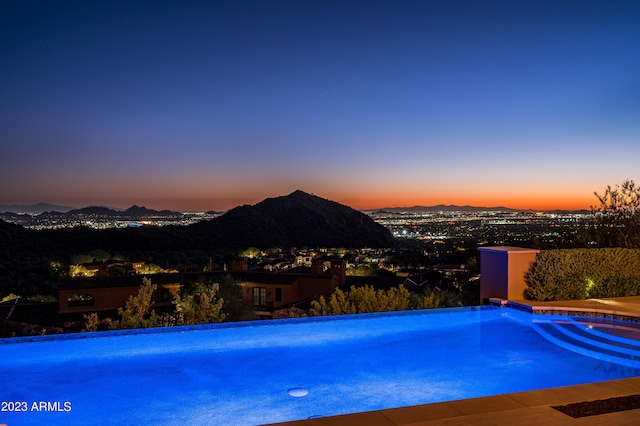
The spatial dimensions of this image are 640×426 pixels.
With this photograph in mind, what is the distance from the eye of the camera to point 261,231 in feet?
169

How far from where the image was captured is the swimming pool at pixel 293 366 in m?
4.61

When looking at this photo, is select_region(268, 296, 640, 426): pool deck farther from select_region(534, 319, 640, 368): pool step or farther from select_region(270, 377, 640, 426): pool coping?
select_region(534, 319, 640, 368): pool step

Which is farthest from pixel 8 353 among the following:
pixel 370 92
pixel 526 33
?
pixel 370 92

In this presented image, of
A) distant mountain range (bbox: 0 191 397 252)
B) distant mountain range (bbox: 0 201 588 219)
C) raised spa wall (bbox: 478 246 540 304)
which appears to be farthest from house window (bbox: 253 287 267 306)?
raised spa wall (bbox: 478 246 540 304)

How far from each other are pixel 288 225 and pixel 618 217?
138ft

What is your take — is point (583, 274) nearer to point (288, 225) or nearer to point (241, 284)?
point (241, 284)

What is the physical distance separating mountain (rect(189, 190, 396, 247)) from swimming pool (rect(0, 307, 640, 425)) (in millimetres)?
42125

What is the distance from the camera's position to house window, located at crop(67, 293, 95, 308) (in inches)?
1088

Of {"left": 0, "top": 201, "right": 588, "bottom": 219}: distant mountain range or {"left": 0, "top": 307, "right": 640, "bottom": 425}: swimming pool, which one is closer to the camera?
{"left": 0, "top": 307, "right": 640, "bottom": 425}: swimming pool

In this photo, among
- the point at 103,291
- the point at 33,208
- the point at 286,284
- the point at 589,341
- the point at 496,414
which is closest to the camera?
the point at 496,414

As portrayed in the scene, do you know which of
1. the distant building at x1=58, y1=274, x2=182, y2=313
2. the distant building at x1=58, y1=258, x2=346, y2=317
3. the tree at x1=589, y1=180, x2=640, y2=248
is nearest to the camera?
the tree at x1=589, y1=180, x2=640, y2=248

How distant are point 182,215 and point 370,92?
36644 millimetres

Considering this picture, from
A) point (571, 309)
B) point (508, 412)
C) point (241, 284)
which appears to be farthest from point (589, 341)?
point (241, 284)

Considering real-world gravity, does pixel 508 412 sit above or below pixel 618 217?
below
